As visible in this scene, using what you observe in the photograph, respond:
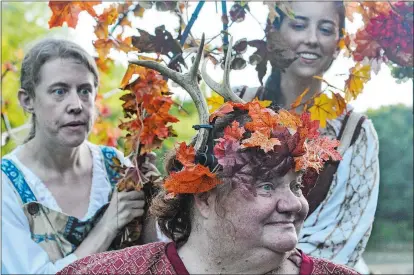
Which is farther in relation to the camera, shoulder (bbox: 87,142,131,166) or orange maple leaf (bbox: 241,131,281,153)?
shoulder (bbox: 87,142,131,166)

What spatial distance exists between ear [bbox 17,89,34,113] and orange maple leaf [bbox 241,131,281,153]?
1.71 meters

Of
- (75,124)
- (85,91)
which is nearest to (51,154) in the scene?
(75,124)

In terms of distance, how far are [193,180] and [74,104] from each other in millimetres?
1330

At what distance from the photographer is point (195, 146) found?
9.12 ft

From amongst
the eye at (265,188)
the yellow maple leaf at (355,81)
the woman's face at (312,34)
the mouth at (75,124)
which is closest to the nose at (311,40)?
the woman's face at (312,34)

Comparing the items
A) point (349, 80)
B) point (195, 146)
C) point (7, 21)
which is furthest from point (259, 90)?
point (7, 21)

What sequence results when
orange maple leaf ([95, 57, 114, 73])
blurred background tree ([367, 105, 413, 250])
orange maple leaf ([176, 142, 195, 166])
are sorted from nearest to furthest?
orange maple leaf ([176, 142, 195, 166]), orange maple leaf ([95, 57, 114, 73]), blurred background tree ([367, 105, 413, 250])

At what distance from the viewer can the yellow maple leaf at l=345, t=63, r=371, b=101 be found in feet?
12.4

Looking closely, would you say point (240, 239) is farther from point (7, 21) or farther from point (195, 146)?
point (7, 21)

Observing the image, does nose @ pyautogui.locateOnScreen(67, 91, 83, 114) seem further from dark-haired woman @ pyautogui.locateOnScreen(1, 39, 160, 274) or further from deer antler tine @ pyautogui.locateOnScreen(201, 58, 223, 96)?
deer antler tine @ pyautogui.locateOnScreen(201, 58, 223, 96)

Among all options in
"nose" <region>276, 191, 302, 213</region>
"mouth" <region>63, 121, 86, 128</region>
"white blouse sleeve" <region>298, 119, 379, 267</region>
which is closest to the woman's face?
"white blouse sleeve" <region>298, 119, 379, 267</region>

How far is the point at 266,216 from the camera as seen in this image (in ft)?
8.59

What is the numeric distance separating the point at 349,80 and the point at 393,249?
35.2ft

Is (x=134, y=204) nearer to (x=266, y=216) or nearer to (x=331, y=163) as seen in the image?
(x=331, y=163)
